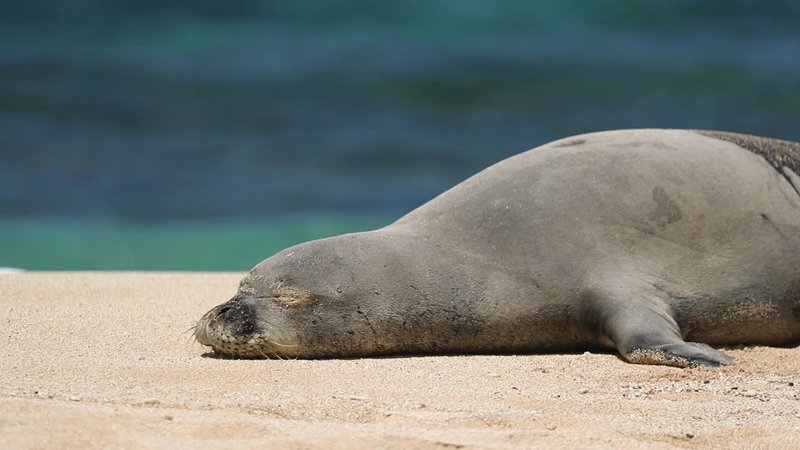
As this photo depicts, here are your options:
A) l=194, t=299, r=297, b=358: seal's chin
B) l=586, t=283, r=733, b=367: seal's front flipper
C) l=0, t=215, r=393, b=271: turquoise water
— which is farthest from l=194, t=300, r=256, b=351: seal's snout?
l=0, t=215, r=393, b=271: turquoise water

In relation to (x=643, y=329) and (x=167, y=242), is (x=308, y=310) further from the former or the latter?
(x=167, y=242)

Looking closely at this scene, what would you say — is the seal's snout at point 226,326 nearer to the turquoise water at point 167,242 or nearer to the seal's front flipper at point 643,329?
the seal's front flipper at point 643,329

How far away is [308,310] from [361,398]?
1214 millimetres

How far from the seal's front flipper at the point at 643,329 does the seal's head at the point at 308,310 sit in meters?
0.87

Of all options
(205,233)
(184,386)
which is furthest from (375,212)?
(184,386)

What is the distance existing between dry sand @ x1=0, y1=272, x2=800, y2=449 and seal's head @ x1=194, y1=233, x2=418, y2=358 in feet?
0.47

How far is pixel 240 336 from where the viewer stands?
5113mm

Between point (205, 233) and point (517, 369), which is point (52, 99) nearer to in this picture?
point (205, 233)

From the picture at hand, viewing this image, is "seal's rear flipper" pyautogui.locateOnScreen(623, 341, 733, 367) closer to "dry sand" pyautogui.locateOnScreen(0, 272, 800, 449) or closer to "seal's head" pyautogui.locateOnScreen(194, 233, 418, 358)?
"dry sand" pyautogui.locateOnScreen(0, 272, 800, 449)

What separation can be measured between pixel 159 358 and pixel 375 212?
10481 mm

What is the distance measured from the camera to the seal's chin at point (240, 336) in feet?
16.8

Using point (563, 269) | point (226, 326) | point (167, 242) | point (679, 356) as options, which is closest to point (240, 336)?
point (226, 326)

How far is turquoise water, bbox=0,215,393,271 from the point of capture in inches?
543

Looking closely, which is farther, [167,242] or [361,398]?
[167,242]
